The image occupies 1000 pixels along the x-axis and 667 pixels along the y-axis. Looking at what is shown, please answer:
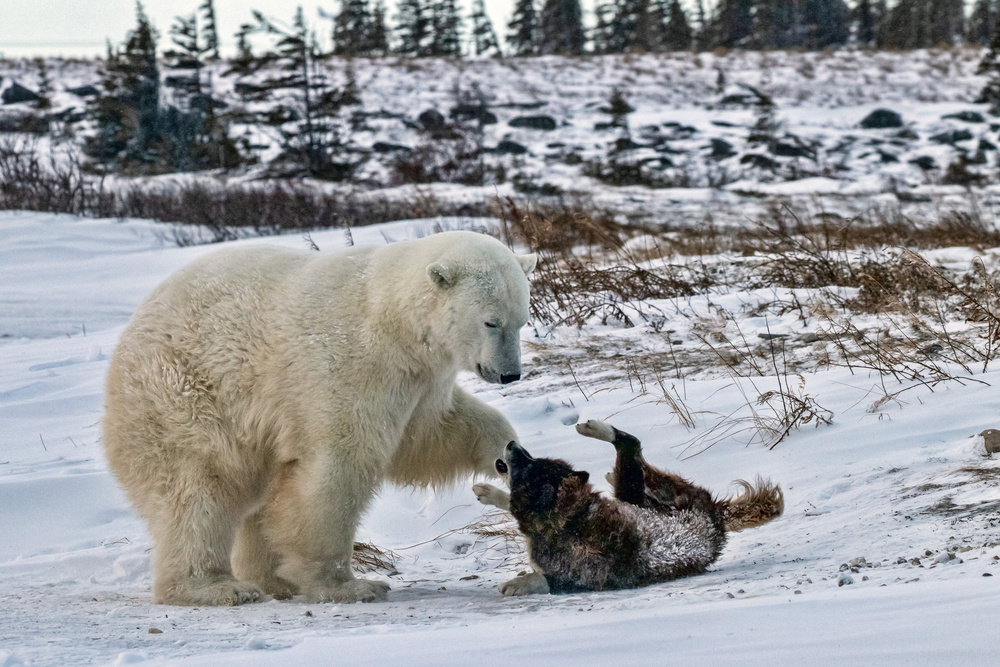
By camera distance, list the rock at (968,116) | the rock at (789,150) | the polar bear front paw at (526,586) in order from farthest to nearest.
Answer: the rock at (968,116)
the rock at (789,150)
the polar bear front paw at (526,586)

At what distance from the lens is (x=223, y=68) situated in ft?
119

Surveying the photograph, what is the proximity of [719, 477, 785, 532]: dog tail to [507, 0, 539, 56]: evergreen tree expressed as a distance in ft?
162

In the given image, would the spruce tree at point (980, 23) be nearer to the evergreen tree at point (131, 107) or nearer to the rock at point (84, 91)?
the evergreen tree at point (131, 107)

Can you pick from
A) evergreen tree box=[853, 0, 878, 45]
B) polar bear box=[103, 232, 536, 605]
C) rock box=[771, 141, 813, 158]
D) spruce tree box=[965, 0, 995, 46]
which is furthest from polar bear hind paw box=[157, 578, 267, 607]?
spruce tree box=[965, 0, 995, 46]

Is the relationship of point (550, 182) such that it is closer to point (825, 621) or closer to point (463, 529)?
point (463, 529)

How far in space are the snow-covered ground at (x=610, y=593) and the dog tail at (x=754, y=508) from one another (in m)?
0.04

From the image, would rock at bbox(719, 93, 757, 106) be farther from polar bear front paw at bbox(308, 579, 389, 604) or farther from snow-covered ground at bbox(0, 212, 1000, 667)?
polar bear front paw at bbox(308, 579, 389, 604)

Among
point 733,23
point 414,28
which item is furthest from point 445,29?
point 733,23

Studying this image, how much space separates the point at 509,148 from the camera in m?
26.1

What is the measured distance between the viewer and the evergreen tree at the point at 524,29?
49.9 metres

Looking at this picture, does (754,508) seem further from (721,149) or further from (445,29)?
(445,29)

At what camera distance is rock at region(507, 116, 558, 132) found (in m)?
28.4

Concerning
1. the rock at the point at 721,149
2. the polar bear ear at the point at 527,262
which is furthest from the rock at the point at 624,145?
the polar bear ear at the point at 527,262

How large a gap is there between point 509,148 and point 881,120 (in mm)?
11773
